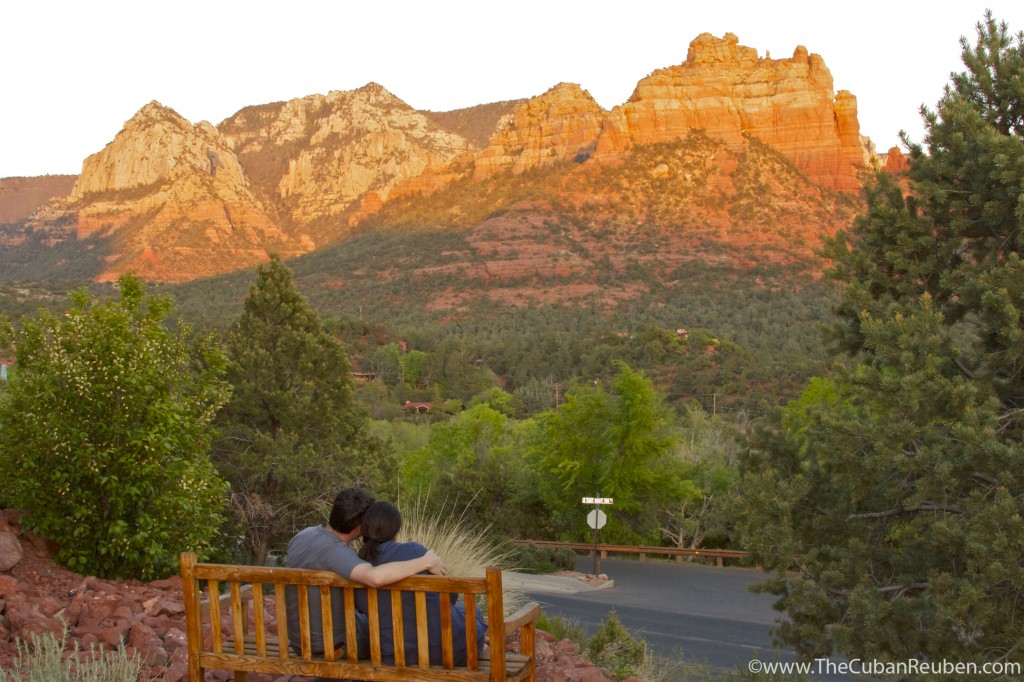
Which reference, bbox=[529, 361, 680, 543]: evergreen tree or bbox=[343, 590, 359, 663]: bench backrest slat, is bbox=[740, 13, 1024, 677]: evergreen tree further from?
bbox=[529, 361, 680, 543]: evergreen tree

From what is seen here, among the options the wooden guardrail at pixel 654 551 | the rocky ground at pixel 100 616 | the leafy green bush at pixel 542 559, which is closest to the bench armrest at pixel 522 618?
the rocky ground at pixel 100 616

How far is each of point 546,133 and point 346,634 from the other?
125 meters

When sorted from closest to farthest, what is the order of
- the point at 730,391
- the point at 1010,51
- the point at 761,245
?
the point at 1010,51 < the point at 730,391 < the point at 761,245

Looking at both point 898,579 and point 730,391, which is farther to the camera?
point 730,391

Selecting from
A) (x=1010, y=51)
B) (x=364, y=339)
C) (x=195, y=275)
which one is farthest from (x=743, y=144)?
(x=1010, y=51)

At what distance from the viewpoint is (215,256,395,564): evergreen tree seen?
13125 millimetres

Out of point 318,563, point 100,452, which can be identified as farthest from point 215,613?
point 100,452

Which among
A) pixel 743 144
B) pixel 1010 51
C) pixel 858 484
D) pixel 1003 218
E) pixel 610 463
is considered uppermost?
pixel 743 144

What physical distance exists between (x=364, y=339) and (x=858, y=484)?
6553cm

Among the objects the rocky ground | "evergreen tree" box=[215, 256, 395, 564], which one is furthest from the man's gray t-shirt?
"evergreen tree" box=[215, 256, 395, 564]

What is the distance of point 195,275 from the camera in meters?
120

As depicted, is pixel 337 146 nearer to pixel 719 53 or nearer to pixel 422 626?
pixel 719 53

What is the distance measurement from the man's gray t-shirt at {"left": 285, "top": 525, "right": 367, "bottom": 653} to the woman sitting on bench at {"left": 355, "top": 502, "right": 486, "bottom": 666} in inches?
4.1

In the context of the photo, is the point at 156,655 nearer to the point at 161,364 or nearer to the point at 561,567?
the point at 161,364
